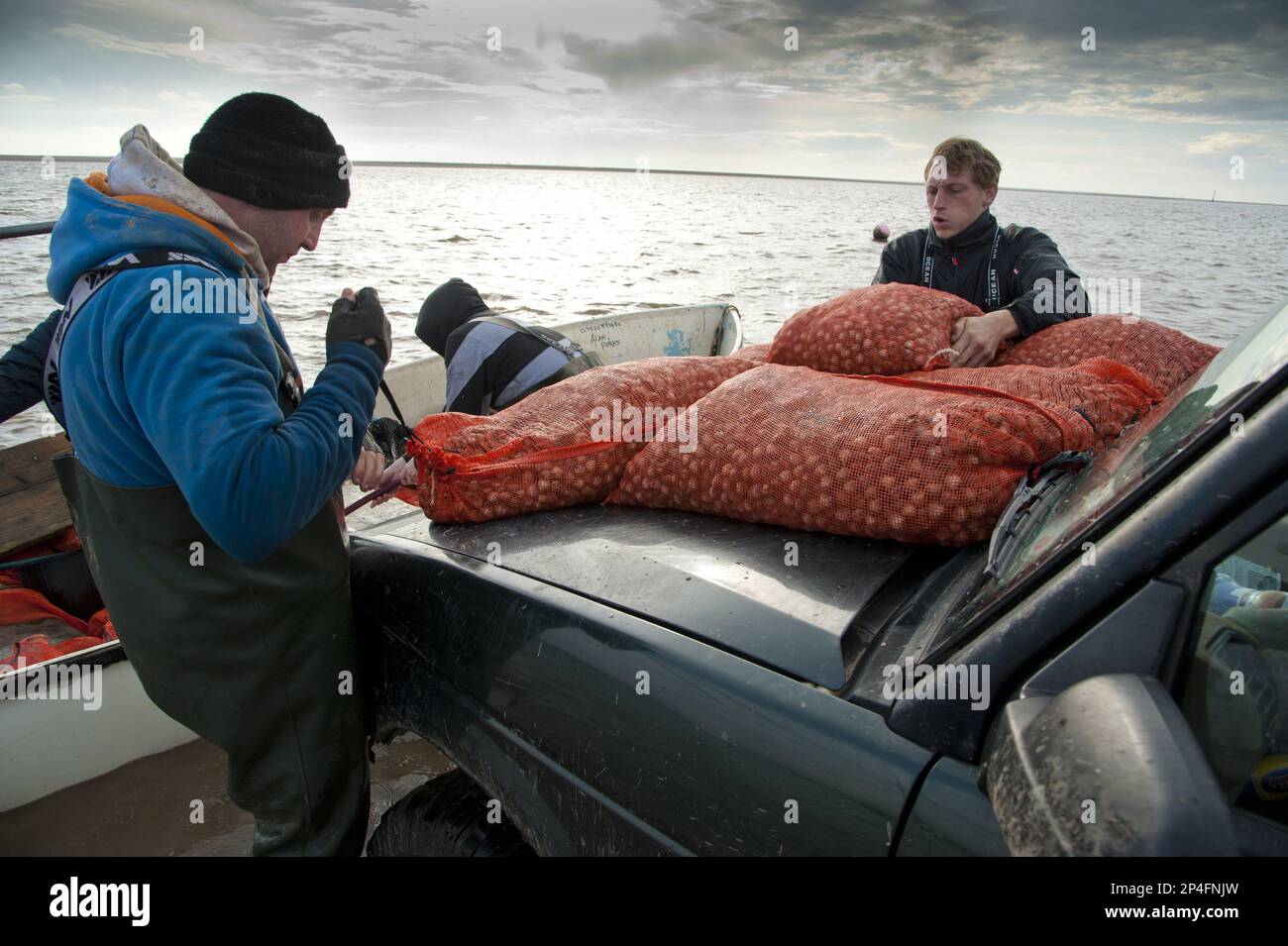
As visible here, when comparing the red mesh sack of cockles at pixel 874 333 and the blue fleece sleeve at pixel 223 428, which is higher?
the red mesh sack of cockles at pixel 874 333

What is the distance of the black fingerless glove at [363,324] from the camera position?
193cm

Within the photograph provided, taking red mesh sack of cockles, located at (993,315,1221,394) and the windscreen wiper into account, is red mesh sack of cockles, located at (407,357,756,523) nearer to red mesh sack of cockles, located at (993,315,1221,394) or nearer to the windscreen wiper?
the windscreen wiper

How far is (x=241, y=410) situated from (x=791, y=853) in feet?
4.17

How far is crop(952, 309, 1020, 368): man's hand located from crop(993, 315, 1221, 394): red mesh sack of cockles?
0.29 ft

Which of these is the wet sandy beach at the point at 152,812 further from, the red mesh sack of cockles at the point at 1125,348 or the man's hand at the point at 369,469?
the red mesh sack of cockles at the point at 1125,348

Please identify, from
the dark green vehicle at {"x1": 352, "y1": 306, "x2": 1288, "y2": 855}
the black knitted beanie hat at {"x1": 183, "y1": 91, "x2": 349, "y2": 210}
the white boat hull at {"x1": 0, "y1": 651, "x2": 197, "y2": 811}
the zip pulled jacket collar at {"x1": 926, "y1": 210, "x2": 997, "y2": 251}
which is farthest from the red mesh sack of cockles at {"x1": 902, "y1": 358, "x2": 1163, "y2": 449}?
the white boat hull at {"x1": 0, "y1": 651, "x2": 197, "y2": 811}

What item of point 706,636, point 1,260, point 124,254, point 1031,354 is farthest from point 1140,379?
point 1,260

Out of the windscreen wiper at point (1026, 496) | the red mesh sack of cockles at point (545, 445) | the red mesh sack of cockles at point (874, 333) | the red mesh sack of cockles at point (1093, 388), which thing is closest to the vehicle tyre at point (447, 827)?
the red mesh sack of cockles at point (545, 445)

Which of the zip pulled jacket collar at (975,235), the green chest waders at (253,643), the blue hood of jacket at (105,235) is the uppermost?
the zip pulled jacket collar at (975,235)

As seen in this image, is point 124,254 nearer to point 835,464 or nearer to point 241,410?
point 241,410

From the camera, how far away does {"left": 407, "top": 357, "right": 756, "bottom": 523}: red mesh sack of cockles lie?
2.22 m

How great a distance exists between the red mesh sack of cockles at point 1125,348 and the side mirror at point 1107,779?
1917 millimetres
